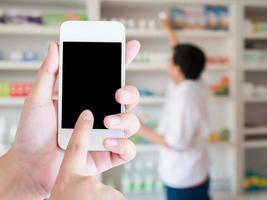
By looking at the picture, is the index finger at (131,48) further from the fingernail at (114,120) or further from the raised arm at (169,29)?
the raised arm at (169,29)

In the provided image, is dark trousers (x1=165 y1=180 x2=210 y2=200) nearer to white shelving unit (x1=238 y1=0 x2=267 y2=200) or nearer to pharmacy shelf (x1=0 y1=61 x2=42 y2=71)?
white shelving unit (x1=238 y1=0 x2=267 y2=200)

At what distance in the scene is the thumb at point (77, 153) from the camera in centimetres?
34

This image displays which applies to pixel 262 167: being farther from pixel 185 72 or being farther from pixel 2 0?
pixel 2 0

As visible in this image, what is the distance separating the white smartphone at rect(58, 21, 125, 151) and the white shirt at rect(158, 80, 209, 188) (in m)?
0.87

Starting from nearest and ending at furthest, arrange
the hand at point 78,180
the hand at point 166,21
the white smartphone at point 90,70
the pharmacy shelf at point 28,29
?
the hand at point 78,180 < the white smartphone at point 90,70 < the pharmacy shelf at point 28,29 < the hand at point 166,21

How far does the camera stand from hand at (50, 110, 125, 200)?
31 centimetres

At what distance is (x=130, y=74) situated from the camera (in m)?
2.50

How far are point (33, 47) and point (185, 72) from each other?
1350mm

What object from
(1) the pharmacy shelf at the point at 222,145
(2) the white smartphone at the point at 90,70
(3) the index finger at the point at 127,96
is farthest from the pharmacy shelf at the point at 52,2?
(3) the index finger at the point at 127,96

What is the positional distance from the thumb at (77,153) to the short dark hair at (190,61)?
124cm

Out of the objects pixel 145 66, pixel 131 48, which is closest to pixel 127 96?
pixel 131 48

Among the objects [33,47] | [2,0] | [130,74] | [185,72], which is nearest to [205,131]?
[185,72]

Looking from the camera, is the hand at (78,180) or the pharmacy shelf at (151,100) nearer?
the hand at (78,180)

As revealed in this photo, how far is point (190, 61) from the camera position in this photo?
1.56 meters
